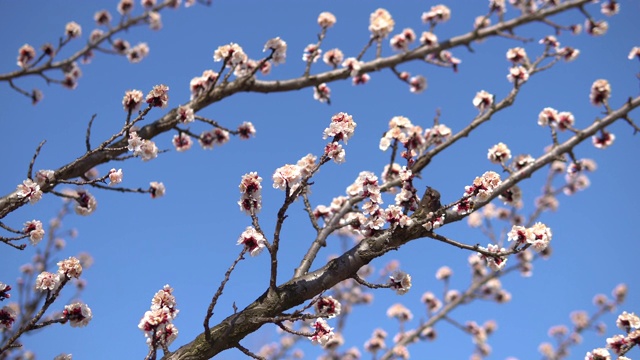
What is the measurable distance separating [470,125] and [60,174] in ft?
13.3

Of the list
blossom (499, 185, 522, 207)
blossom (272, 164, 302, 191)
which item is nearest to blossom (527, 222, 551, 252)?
blossom (499, 185, 522, 207)

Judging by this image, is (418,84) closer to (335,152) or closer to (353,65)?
(353,65)

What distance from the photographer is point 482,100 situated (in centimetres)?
564

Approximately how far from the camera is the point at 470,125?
5004 millimetres

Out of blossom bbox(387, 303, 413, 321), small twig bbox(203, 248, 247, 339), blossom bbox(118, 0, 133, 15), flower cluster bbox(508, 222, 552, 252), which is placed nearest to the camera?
small twig bbox(203, 248, 247, 339)

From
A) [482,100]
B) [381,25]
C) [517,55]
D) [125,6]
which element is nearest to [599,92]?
[517,55]

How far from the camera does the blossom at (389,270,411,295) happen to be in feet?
10.5

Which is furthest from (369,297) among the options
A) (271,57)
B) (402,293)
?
(402,293)

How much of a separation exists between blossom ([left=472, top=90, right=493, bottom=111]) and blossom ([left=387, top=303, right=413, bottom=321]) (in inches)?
223

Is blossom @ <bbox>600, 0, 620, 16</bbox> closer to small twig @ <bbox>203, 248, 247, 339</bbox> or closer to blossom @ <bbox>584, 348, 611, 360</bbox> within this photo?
blossom @ <bbox>584, 348, 611, 360</bbox>

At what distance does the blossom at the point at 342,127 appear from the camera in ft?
9.84

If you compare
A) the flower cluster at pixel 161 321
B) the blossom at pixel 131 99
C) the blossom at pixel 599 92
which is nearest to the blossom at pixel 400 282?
the flower cluster at pixel 161 321

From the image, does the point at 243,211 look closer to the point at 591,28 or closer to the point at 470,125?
the point at 470,125

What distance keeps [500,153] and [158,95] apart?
3.38 metres
